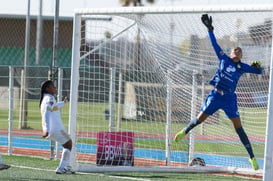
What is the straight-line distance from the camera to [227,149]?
15789 mm

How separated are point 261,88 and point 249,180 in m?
1.87

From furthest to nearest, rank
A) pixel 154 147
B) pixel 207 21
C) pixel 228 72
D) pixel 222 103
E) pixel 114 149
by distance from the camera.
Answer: pixel 154 147 → pixel 114 149 → pixel 222 103 → pixel 228 72 → pixel 207 21

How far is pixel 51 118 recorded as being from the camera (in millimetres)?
12398

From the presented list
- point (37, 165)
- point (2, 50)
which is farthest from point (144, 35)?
point (2, 50)

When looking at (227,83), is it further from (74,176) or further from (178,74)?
(74,176)

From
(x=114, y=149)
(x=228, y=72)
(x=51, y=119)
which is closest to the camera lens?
(x=51, y=119)

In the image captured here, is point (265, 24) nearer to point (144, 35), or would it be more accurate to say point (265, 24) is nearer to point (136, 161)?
point (144, 35)

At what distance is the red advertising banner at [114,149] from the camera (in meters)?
14.2

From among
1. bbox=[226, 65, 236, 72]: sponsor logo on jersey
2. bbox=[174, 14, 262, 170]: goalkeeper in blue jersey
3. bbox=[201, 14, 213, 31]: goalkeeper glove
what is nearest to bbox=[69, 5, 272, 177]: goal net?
bbox=[201, 14, 213, 31]: goalkeeper glove

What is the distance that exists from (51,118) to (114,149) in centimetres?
225

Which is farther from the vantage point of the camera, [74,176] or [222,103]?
[222,103]

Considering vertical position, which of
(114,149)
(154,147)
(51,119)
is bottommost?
(154,147)

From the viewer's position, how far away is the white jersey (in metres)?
12.3

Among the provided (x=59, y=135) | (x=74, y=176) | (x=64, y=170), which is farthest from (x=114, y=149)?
(x=59, y=135)
